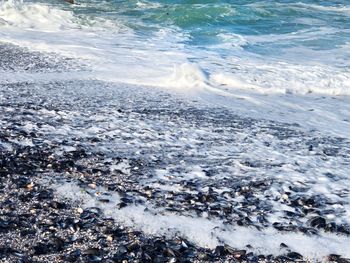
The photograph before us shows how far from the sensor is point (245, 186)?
4.18 m

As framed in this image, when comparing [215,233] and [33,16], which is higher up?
[33,16]

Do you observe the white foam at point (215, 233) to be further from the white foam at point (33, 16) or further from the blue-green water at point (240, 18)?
the white foam at point (33, 16)

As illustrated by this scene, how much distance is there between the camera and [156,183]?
411 centimetres

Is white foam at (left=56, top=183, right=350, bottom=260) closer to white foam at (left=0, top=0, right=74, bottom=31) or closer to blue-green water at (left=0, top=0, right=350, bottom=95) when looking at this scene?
blue-green water at (left=0, top=0, right=350, bottom=95)

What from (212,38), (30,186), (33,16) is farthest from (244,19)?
(30,186)

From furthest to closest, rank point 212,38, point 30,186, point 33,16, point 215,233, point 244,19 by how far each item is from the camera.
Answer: point 244,19 < point 33,16 < point 212,38 < point 30,186 < point 215,233

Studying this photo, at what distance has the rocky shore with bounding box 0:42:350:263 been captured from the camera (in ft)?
10.7

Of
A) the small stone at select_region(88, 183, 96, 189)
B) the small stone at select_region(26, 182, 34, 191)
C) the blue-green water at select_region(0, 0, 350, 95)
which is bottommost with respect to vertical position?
the small stone at select_region(88, 183, 96, 189)

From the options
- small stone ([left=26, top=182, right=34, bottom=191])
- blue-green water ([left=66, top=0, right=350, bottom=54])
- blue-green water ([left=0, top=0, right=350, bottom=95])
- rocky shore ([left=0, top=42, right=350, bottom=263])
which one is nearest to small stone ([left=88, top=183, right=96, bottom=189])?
rocky shore ([left=0, top=42, right=350, bottom=263])

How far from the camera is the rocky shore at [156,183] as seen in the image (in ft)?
10.7

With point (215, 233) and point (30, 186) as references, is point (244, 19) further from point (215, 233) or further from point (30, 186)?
point (215, 233)

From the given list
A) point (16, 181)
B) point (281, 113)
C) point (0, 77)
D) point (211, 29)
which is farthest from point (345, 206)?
point (211, 29)

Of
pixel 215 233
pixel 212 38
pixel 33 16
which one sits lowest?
pixel 215 233

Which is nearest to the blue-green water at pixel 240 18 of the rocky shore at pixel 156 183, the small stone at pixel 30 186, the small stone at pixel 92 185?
the rocky shore at pixel 156 183
